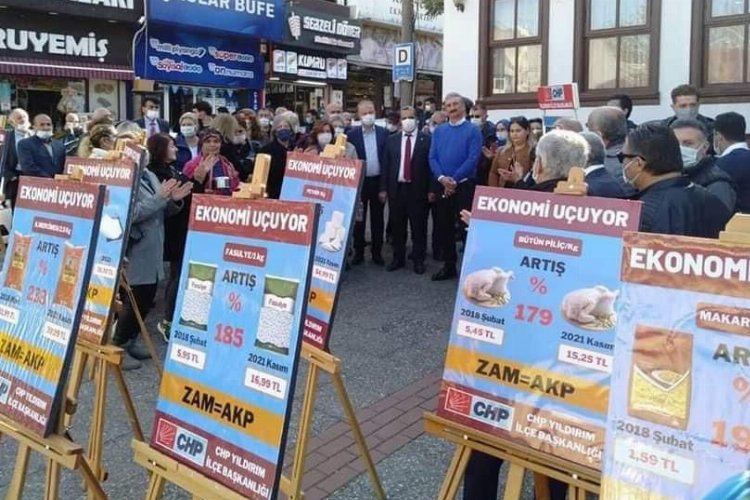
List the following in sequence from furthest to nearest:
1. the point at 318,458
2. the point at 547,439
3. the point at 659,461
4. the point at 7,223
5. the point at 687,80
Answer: the point at 687,80, the point at 7,223, the point at 318,458, the point at 547,439, the point at 659,461

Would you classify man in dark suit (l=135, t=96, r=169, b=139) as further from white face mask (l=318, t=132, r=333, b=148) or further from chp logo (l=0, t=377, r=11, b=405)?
chp logo (l=0, t=377, r=11, b=405)

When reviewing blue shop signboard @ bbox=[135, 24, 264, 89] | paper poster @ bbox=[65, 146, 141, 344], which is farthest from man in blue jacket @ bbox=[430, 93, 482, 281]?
blue shop signboard @ bbox=[135, 24, 264, 89]

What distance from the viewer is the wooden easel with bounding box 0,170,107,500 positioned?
277 cm

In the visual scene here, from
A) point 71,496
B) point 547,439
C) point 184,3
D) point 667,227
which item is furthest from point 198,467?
point 184,3

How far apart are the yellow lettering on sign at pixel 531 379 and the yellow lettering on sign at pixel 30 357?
1520 millimetres

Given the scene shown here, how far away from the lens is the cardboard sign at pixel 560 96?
8133mm

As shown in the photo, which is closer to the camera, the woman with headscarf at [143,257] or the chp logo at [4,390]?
the chp logo at [4,390]

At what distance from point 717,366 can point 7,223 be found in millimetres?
8958

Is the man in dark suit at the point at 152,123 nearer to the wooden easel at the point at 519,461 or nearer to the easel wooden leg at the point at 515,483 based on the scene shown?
the wooden easel at the point at 519,461

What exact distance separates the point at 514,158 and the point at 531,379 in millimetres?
5836

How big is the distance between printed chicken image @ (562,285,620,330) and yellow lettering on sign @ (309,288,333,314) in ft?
4.41

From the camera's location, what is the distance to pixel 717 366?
6.04ft

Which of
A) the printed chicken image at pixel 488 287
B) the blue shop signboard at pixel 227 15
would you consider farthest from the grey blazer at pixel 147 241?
the blue shop signboard at pixel 227 15

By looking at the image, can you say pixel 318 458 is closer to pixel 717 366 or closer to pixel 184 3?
pixel 717 366
